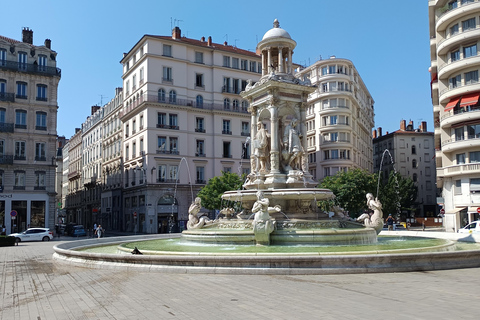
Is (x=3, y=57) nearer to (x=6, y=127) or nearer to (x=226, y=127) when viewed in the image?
(x=6, y=127)

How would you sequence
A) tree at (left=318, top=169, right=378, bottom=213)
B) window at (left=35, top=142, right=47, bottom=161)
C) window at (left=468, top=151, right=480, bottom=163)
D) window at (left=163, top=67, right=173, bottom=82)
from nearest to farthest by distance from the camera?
window at (left=468, top=151, right=480, bottom=163) → window at (left=35, top=142, right=47, bottom=161) → tree at (left=318, top=169, right=378, bottom=213) → window at (left=163, top=67, right=173, bottom=82)

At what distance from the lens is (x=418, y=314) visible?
24.2 ft

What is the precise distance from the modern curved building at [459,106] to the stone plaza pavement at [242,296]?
3512 cm

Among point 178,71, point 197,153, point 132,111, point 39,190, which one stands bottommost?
point 39,190

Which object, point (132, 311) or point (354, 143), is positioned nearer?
point (132, 311)

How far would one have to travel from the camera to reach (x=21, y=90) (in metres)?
51.4

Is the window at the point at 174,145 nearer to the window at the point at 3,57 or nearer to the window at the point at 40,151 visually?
the window at the point at 40,151

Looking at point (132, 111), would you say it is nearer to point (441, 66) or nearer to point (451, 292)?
point (441, 66)

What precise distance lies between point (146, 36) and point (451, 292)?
53.8 meters

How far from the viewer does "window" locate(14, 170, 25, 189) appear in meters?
49.5

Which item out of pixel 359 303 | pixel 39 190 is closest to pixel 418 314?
pixel 359 303

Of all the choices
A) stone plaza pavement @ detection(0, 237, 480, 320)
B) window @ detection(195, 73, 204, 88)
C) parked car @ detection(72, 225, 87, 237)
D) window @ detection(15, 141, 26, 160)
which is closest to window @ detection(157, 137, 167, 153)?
window @ detection(195, 73, 204, 88)

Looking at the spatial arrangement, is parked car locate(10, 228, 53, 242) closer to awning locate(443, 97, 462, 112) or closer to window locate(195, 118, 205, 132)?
window locate(195, 118, 205, 132)

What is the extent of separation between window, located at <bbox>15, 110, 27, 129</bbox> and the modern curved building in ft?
146
